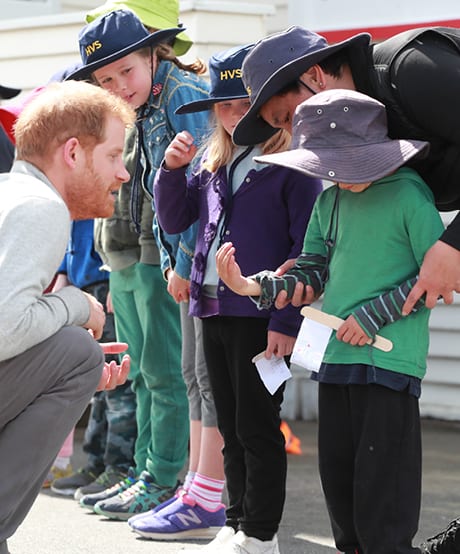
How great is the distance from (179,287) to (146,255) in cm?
56

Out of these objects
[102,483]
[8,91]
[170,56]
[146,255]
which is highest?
[170,56]

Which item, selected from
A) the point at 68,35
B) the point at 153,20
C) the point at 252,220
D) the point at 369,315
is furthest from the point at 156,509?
the point at 68,35

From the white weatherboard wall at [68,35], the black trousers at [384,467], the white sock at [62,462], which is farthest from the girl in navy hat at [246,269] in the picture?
the white weatherboard wall at [68,35]

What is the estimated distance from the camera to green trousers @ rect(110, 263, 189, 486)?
4.69 meters

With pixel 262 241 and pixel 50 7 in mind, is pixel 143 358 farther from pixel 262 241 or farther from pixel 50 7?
pixel 50 7

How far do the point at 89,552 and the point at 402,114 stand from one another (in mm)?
1958

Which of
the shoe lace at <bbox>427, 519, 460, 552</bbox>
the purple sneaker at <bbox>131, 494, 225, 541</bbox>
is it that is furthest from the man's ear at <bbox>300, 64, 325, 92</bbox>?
the purple sneaker at <bbox>131, 494, 225, 541</bbox>

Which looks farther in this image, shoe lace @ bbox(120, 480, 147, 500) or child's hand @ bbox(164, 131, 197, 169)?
shoe lace @ bbox(120, 480, 147, 500)

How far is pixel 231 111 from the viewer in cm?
404

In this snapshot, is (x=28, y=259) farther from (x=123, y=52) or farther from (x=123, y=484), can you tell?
(x=123, y=484)

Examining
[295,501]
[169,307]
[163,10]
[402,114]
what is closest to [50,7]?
[163,10]

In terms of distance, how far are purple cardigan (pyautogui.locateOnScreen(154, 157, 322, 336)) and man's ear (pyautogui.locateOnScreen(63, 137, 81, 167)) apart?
2.19 feet

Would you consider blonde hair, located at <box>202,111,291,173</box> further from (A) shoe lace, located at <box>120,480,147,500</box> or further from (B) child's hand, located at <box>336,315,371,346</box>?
(A) shoe lace, located at <box>120,480,147,500</box>

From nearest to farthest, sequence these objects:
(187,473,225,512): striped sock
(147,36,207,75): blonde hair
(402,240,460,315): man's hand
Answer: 1. (402,240,460,315): man's hand
2. (187,473,225,512): striped sock
3. (147,36,207,75): blonde hair
